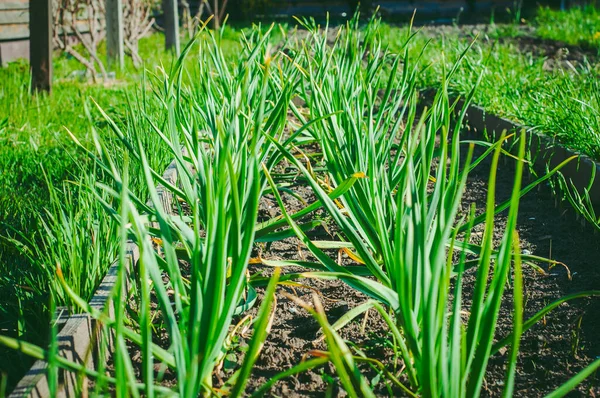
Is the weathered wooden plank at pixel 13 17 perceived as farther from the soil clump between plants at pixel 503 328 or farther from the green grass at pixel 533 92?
the soil clump between plants at pixel 503 328

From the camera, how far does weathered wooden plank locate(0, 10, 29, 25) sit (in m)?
6.50

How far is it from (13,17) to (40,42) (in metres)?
2.38

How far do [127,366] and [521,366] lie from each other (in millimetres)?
979

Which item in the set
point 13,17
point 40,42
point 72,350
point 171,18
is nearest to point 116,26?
point 171,18

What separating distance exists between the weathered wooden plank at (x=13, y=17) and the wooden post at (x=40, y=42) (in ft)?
7.21

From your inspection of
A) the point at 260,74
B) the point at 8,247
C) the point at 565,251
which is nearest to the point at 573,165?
the point at 565,251

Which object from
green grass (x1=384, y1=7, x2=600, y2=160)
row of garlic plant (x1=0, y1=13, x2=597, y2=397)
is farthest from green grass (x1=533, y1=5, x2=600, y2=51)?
row of garlic plant (x1=0, y1=13, x2=597, y2=397)

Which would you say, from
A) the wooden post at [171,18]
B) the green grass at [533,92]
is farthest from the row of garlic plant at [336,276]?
the wooden post at [171,18]

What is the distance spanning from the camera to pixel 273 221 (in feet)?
6.35

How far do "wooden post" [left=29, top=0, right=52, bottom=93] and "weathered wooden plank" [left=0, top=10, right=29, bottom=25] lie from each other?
2.20m

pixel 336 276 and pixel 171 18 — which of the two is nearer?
pixel 336 276

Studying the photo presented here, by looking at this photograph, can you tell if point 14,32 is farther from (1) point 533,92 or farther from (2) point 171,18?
(1) point 533,92

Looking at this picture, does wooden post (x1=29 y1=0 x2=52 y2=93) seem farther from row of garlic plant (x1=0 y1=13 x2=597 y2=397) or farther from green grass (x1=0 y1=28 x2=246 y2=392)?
row of garlic plant (x1=0 y1=13 x2=597 y2=397)

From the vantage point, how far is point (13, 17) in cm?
664
